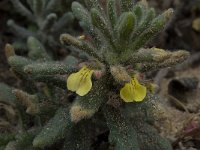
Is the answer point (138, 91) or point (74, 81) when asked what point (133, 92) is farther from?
point (74, 81)

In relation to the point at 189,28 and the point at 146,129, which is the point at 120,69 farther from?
the point at 189,28

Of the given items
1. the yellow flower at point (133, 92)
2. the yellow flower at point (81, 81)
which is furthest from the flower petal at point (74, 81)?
the yellow flower at point (133, 92)

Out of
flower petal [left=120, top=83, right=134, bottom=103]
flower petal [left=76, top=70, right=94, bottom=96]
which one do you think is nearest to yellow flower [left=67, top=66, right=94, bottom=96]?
flower petal [left=76, top=70, right=94, bottom=96]

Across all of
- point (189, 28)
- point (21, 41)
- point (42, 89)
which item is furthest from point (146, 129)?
point (189, 28)

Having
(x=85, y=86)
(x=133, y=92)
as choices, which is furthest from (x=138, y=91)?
(x=85, y=86)

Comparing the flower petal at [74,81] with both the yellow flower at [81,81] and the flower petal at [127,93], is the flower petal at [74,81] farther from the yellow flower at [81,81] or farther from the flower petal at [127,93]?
the flower petal at [127,93]

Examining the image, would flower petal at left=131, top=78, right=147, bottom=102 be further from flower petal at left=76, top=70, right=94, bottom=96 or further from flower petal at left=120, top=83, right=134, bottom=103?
flower petal at left=76, top=70, right=94, bottom=96
